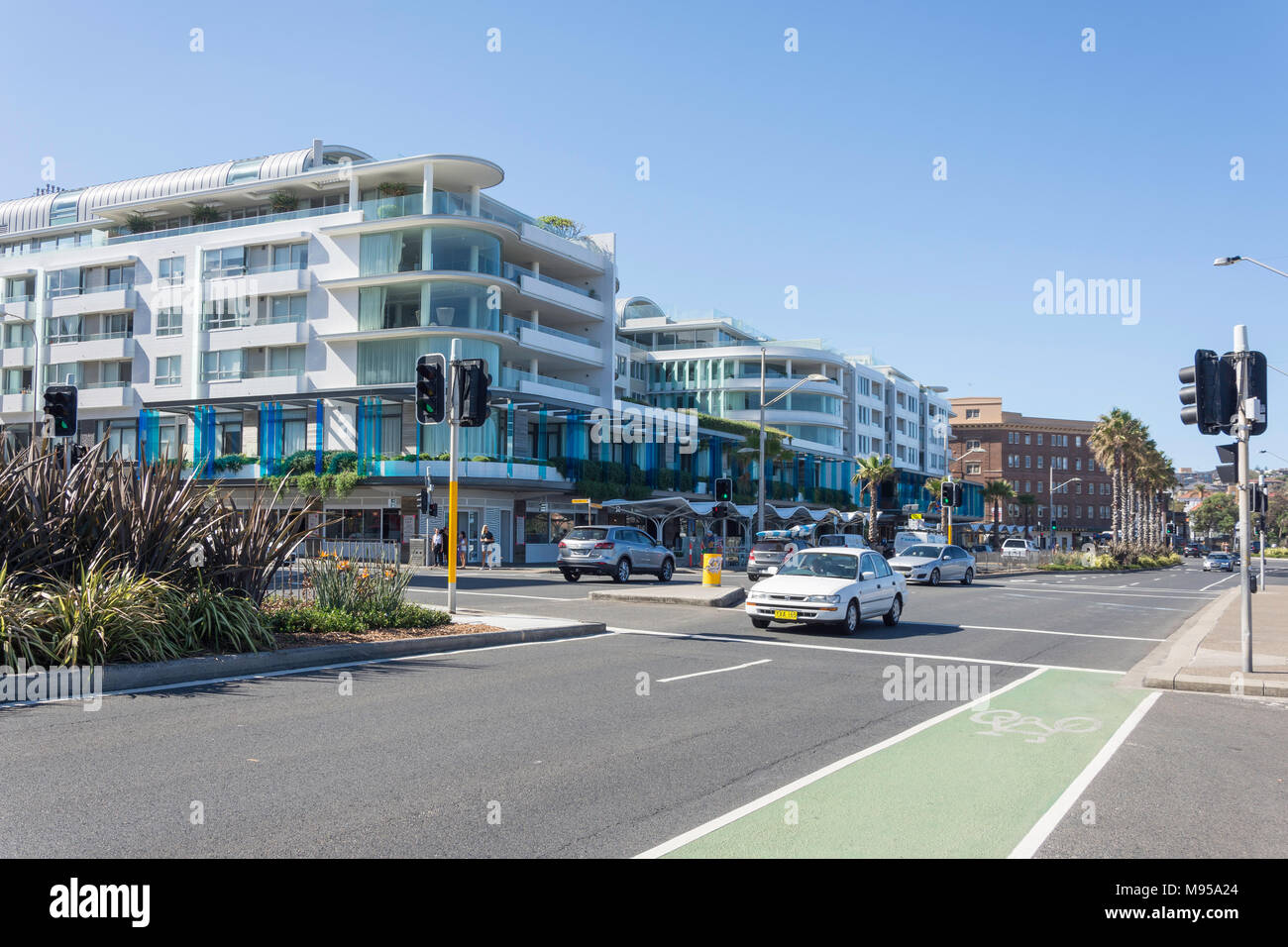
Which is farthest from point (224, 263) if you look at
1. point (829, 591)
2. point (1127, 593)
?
point (829, 591)

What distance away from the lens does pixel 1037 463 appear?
13462 centimetres

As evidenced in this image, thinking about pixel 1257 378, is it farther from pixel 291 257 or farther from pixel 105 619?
pixel 291 257

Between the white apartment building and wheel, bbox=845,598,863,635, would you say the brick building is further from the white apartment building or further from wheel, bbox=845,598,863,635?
wheel, bbox=845,598,863,635

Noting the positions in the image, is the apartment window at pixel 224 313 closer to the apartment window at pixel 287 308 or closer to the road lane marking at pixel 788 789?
the apartment window at pixel 287 308

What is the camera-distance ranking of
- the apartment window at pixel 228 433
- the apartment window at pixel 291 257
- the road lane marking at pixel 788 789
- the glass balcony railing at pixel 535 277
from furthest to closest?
the apartment window at pixel 228 433
the apartment window at pixel 291 257
the glass balcony railing at pixel 535 277
the road lane marking at pixel 788 789

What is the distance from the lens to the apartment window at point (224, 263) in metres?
52.3

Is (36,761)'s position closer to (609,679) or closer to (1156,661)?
(609,679)

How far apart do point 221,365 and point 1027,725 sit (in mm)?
50005

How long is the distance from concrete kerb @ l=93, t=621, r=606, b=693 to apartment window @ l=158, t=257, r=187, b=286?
4571cm

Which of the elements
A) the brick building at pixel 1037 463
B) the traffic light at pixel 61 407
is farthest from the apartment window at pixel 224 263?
the brick building at pixel 1037 463

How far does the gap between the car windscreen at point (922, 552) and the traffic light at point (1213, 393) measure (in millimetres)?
24875

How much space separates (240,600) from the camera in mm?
12438

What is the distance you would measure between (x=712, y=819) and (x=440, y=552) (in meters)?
34.3
